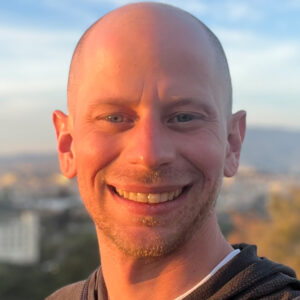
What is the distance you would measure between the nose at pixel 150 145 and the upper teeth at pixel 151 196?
0.35 feet

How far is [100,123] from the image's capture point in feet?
6.16

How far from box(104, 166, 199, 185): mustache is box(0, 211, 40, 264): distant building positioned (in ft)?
131

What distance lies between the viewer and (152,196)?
5.94 feet

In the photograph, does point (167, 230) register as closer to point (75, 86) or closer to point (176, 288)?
point (176, 288)

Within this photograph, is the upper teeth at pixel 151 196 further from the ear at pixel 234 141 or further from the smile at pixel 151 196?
the ear at pixel 234 141

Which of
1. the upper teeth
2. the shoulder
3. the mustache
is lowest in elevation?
the shoulder

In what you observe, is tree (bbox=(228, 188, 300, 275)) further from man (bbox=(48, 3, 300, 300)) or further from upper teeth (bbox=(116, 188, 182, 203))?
upper teeth (bbox=(116, 188, 182, 203))

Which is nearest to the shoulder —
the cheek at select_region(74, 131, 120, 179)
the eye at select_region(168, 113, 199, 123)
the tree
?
the cheek at select_region(74, 131, 120, 179)

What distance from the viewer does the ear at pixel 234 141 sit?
2041 millimetres

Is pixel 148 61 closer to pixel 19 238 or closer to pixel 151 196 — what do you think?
pixel 151 196

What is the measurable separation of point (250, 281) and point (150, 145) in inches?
21.5

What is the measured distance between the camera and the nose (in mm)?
1752

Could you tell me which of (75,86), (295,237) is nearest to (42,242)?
(295,237)

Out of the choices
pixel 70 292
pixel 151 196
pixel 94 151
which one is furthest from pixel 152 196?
pixel 70 292
